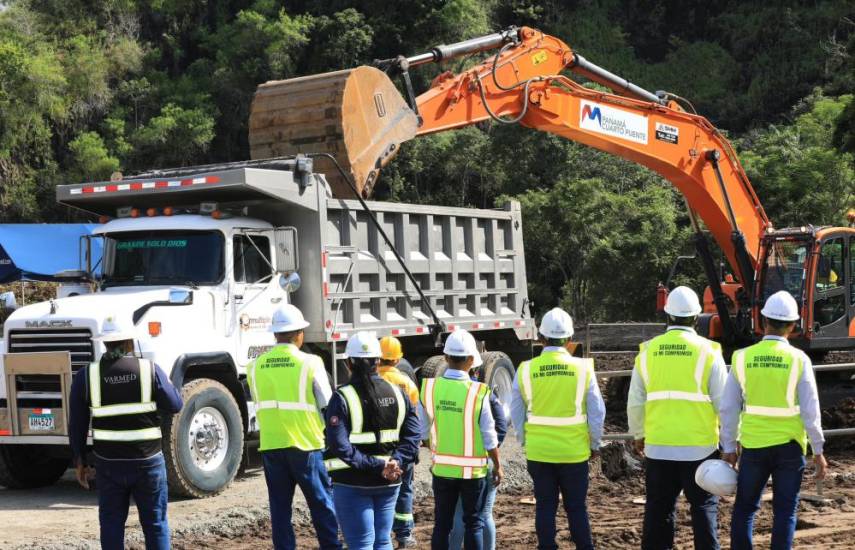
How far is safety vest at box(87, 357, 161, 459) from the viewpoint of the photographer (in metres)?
6.43

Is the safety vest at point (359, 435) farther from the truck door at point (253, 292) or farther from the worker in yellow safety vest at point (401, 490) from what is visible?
the truck door at point (253, 292)

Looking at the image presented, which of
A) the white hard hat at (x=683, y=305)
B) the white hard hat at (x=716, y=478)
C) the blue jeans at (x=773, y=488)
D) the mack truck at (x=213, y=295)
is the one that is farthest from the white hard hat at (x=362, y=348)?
the mack truck at (x=213, y=295)

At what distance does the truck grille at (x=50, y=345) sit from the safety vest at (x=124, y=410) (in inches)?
134

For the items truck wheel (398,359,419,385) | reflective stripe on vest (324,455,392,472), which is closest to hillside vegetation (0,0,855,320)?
truck wheel (398,359,419,385)

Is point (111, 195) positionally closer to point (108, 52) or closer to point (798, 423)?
point (798, 423)

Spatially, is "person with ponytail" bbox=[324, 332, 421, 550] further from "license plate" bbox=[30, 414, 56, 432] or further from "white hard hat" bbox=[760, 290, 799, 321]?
"license plate" bbox=[30, 414, 56, 432]

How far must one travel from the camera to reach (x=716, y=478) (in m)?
6.09

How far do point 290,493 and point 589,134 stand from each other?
8.49 m

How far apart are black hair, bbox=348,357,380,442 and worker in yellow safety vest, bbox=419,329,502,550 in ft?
2.09

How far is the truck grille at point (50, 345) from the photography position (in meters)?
9.77

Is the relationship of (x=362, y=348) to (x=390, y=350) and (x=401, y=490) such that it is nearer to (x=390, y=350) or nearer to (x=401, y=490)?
(x=390, y=350)

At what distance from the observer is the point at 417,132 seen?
12.5 meters

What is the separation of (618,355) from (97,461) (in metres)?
14.0

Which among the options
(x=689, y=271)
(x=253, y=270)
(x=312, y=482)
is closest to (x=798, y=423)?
(x=312, y=482)
